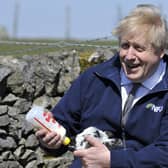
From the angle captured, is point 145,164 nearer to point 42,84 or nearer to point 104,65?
point 104,65

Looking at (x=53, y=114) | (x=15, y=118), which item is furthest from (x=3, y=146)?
(x=53, y=114)

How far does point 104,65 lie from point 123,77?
180 mm

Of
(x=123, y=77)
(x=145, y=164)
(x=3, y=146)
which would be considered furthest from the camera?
(x=3, y=146)

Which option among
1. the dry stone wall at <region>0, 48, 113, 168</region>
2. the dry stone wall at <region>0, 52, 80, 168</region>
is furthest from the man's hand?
the dry stone wall at <region>0, 52, 80, 168</region>

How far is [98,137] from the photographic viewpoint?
12.8ft

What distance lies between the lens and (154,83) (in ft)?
12.9

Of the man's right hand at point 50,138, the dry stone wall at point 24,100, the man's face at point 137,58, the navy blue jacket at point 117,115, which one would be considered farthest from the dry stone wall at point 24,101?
the man's face at point 137,58

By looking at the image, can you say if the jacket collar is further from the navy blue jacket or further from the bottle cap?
the bottle cap

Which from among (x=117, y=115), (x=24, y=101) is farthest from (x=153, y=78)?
(x=24, y=101)

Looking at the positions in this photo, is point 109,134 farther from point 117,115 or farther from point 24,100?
point 24,100

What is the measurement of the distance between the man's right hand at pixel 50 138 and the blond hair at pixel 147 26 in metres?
0.69

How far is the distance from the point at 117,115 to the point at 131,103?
0.11 m

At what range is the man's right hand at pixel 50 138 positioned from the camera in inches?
153

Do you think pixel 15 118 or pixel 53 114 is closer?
pixel 53 114
